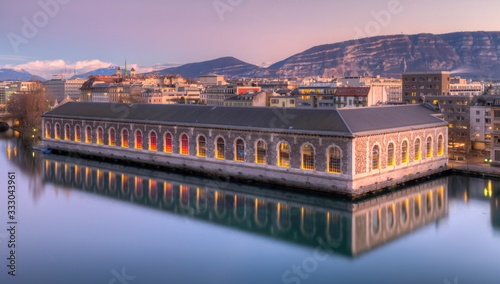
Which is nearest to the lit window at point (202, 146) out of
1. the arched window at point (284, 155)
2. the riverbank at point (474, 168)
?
the arched window at point (284, 155)

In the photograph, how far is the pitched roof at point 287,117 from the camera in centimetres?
3444

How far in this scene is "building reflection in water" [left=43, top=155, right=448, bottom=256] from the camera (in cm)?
2550

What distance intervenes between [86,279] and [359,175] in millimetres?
18157

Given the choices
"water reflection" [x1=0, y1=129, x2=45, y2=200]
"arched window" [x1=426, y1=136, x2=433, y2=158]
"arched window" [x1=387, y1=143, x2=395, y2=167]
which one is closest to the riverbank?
"arched window" [x1=426, y1=136, x2=433, y2=158]

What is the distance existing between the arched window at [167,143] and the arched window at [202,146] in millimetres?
3626

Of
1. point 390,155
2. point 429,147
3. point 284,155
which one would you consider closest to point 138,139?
point 284,155

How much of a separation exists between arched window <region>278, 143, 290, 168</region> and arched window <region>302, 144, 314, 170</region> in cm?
127

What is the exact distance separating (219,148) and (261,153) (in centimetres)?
416

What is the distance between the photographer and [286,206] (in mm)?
30281

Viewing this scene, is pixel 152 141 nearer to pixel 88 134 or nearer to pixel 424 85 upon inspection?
pixel 88 134

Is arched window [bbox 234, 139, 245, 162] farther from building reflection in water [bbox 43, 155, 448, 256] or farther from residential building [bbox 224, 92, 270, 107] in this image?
residential building [bbox 224, 92, 270, 107]

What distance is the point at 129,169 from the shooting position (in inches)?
1702

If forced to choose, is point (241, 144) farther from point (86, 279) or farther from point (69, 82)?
point (69, 82)

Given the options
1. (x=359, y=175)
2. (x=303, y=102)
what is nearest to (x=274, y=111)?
(x=359, y=175)
